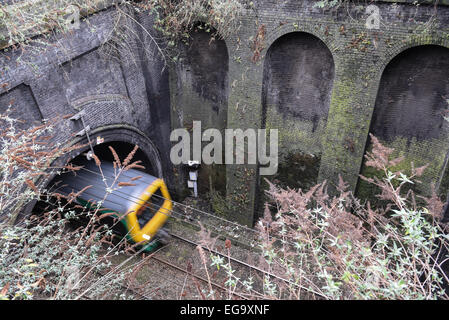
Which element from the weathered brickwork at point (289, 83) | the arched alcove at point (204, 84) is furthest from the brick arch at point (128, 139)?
the arched alcove at point (204, 84)

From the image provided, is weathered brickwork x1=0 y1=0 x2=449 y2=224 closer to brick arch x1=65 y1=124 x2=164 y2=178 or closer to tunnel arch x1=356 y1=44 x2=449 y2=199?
tunnel arch x1=356 y1=44 x2=449 y2=199

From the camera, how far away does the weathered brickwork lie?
6469 millimetres

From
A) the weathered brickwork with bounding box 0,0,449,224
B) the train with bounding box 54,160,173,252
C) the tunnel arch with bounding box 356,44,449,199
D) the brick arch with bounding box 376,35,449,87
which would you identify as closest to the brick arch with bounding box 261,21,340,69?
the weathered brickwork with bounding box 0,0,449,224

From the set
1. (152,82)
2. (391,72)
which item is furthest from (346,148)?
(152,82)

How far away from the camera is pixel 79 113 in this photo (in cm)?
720

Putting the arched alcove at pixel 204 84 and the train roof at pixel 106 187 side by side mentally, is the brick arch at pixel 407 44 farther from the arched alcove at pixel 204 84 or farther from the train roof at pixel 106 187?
the train roof at pixel 106 187

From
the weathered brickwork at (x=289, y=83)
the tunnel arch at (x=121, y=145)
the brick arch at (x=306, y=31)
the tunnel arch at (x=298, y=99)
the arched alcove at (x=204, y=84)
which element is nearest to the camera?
the weathered brickwork at (x=289, y=83)

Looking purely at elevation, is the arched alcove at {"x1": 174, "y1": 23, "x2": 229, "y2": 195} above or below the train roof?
above

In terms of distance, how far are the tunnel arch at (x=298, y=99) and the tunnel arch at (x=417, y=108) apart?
1.25m

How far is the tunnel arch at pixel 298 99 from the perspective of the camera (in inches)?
300

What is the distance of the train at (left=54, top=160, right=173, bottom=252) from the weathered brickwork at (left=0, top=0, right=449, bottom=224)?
4.67 feet

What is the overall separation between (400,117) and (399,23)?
203 centimetres

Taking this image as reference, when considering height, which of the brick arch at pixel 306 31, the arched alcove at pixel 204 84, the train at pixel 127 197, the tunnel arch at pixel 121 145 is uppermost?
the brick arch at pixel 306 31
